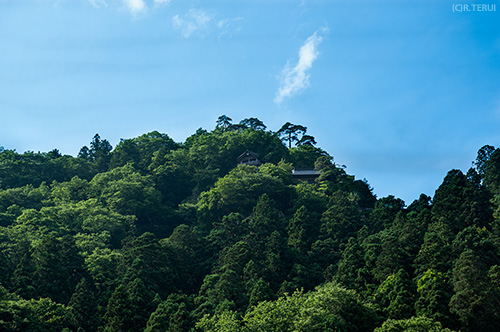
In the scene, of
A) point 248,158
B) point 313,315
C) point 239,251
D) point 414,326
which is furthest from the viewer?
point 248,158

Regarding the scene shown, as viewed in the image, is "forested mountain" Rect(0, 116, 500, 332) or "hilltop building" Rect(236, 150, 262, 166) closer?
"forested mountain" Rect(0, 116, 500, 332)

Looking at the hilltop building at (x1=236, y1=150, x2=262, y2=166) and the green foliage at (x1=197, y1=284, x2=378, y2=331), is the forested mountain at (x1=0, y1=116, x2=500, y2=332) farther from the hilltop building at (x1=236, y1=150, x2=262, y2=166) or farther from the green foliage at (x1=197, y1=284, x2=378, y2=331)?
the hilltop building at (x1=236, y1=150, x2=262, y2=166)

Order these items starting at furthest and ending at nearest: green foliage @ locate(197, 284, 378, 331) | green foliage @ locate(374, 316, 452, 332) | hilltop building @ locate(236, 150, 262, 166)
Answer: hilltop building @ locate(236, 150, 262, 166) < green foliage @ locate(197, 284, 378, 331) < green foliage @ locate(374, 316, 452, 332)

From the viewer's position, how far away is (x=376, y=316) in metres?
30.0

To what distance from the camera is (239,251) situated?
131 feet

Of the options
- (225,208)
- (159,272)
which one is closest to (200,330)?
(159,272)

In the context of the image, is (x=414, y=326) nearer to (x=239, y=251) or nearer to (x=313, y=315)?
(x=313, y=315)

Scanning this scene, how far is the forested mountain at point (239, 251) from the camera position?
30.5 m

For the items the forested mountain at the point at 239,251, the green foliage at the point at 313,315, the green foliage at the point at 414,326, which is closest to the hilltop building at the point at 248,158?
the forested mountain at the point at 239,251

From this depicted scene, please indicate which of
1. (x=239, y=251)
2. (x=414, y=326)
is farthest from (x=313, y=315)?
(x=239, y=251)

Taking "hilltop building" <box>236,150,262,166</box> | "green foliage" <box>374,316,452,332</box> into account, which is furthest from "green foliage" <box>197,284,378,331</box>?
"hilltop building" <box>236,150,262,166</box>

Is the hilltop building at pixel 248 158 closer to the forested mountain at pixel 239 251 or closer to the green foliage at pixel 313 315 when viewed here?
the forested mountain at pixel 239 251

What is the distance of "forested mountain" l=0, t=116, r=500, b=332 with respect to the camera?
30516 mm

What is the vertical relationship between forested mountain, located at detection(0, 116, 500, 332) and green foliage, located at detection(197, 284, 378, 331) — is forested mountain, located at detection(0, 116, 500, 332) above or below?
above
